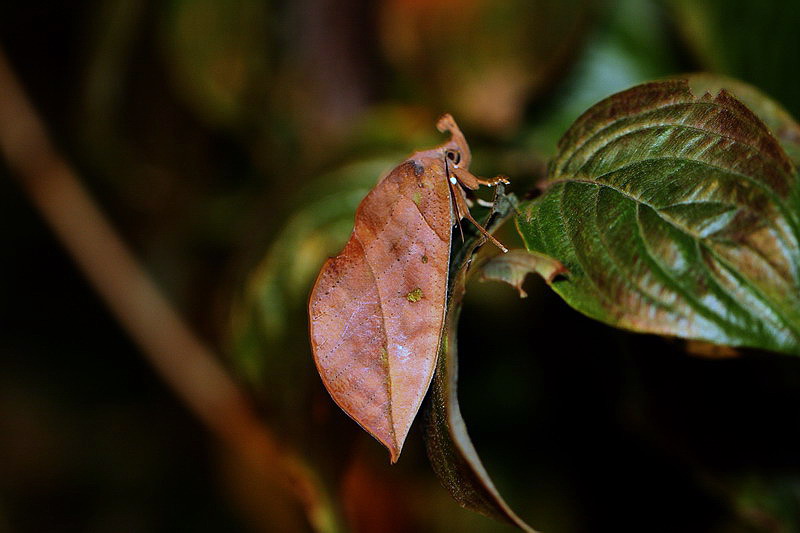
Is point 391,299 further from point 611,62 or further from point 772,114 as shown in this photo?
point 611,62

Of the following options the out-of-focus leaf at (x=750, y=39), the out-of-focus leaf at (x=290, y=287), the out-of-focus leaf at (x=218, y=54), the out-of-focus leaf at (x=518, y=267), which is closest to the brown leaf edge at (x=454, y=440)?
the out-of-focus leaf at (x=518, y=267)

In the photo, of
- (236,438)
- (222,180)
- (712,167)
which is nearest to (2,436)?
(236,438)

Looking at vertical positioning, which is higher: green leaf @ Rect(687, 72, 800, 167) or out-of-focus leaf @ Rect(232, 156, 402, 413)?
green leaf @ Rect(687, 72, 800, 167)

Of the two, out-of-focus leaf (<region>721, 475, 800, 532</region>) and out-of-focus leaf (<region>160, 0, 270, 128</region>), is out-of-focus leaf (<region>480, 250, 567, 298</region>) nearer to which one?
out-of-focus leaf (<region>721, 475, 800, 532</region>)

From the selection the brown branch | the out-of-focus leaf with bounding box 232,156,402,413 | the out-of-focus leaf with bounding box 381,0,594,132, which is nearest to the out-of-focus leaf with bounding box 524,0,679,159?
the out-of-focus leaf with bounding box 381,0,594,132

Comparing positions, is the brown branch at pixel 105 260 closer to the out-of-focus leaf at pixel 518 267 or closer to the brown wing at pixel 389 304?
the brown wing at pixel 389 304

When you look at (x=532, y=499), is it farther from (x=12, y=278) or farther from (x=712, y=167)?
(x=12, y=278)

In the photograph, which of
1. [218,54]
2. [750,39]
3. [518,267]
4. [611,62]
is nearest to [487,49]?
[611,62]
